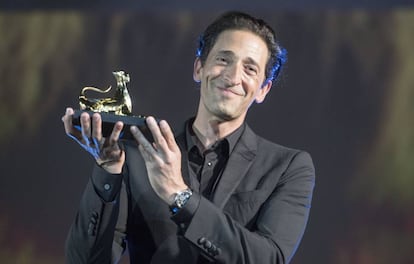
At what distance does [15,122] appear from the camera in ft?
10.4

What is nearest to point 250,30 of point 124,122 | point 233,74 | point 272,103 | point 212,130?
point 233,74

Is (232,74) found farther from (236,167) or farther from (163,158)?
(163,158)

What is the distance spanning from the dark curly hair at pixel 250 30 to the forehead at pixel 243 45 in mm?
14

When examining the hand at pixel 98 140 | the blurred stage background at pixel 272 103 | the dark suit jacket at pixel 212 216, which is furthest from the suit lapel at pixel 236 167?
the blurred stage background at pixel 272 103

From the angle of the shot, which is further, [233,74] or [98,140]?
[233,74]

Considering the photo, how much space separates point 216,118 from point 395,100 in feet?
4.49

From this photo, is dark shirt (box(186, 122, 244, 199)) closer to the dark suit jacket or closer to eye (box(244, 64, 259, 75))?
the dark suit jacket

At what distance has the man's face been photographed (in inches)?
66.6

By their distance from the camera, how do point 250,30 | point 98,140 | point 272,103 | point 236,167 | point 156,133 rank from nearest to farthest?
point 156,133
point 98,140
point 236,167
point 250,30
point 272,103

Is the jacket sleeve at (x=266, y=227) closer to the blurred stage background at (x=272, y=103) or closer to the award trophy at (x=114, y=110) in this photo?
the award trophy at (x=114, y=110)

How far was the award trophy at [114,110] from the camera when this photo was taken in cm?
144

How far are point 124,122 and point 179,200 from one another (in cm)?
21

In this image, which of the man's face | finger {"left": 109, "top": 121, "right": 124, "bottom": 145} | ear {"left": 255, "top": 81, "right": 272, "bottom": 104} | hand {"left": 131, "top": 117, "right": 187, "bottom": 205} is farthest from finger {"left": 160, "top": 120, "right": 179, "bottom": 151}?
ear {"left": 255, "top": 81, "right": 272, "bottom": 104}

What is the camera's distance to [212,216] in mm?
1417
